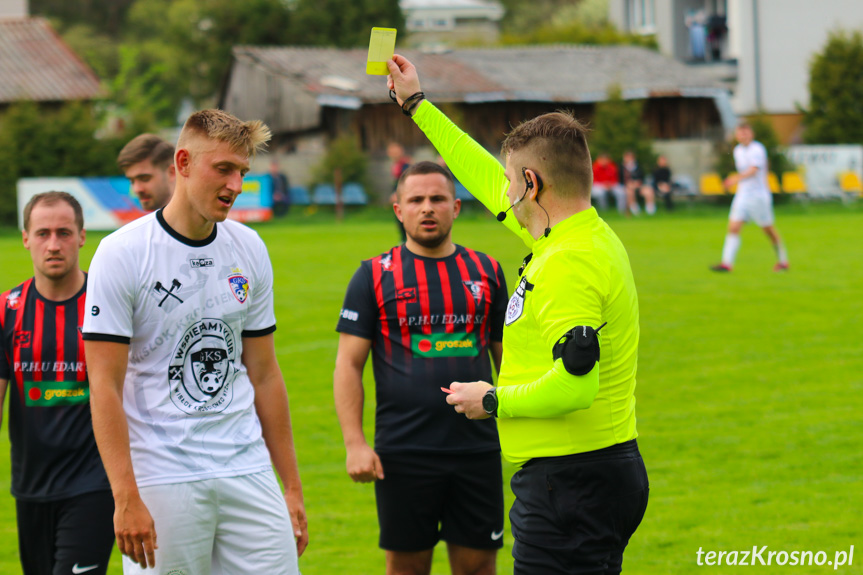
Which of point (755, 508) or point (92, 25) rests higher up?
point (92, 25)

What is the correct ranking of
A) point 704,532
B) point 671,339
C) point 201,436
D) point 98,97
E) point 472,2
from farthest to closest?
point 472,2 → point 98,97 → point 671,339 → point 704,532 → point 201,436

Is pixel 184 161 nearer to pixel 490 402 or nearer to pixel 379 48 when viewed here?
pixel 379 48

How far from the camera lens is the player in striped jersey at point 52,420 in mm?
4316

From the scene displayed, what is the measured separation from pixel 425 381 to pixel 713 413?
4.90 meters

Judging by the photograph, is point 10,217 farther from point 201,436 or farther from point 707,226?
point 201,436

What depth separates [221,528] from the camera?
149 inches

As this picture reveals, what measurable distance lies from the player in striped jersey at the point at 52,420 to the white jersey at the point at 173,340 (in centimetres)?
79

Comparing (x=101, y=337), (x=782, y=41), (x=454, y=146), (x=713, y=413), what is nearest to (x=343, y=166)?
(x=782, y=41)

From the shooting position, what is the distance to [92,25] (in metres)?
83.3

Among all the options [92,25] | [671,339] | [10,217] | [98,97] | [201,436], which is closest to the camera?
[201,436]

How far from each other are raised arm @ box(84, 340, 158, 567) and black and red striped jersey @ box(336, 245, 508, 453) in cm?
149

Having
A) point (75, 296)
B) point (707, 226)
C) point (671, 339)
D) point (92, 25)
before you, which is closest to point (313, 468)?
point (75, 296)

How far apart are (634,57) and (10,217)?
91.2 feet

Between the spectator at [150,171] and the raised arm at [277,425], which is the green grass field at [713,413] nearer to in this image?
the raised arm at [277,425]
